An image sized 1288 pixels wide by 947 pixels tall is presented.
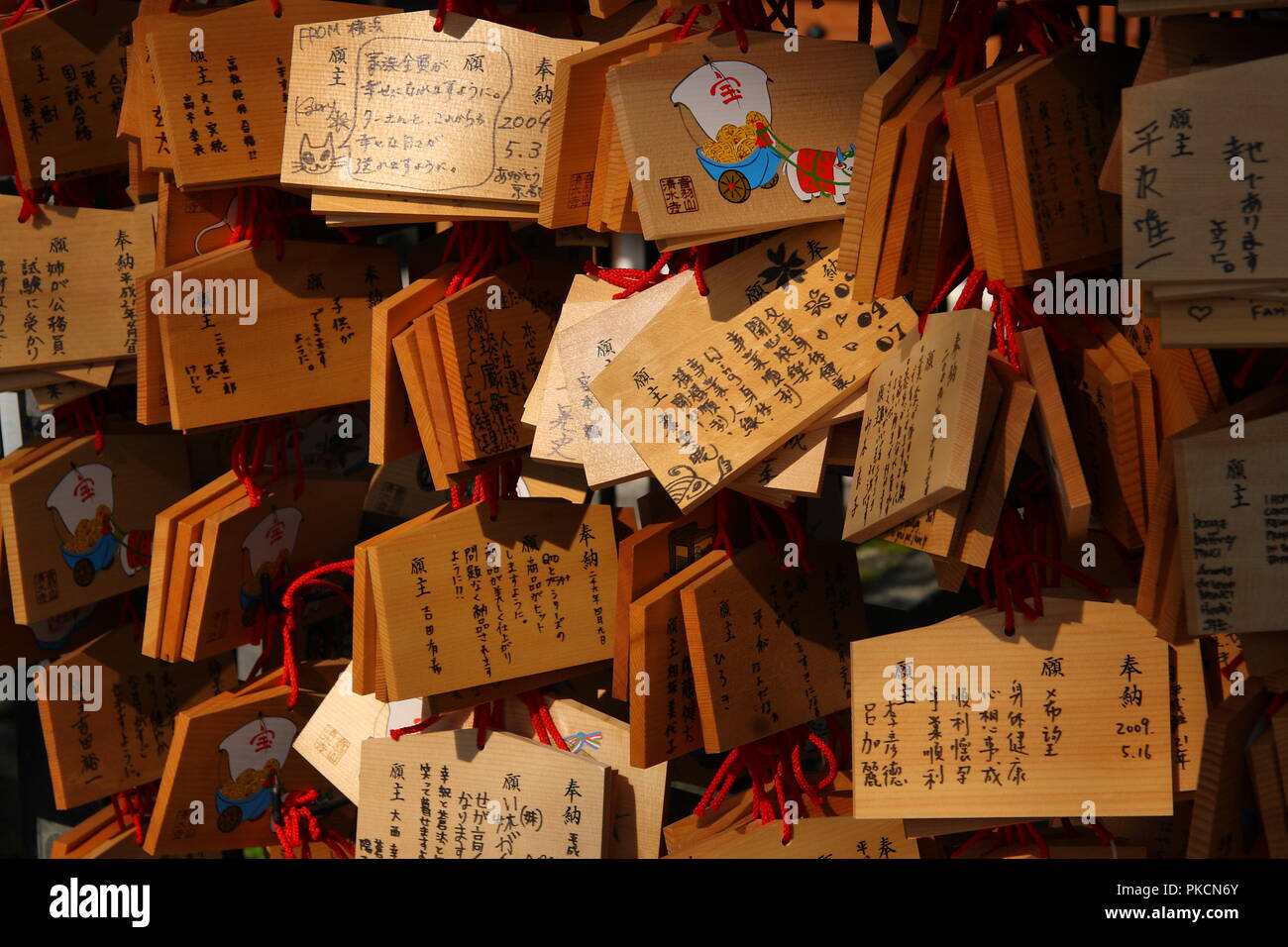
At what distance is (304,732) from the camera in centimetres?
205

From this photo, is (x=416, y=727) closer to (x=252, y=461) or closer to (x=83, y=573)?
(x=252, y=461)

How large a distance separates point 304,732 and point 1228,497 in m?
1.41

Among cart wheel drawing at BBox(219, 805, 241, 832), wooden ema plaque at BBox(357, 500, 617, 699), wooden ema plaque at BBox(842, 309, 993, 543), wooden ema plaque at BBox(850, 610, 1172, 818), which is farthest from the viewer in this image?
cart wheel drawing at BBox(219, 805, 241, 832)

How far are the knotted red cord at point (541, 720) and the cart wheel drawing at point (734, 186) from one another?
30.5 inches

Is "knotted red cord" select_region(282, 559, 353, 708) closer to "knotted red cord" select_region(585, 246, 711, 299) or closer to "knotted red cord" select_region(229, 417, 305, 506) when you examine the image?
"knotted red cord" select_region(229, 417, 305, 506)

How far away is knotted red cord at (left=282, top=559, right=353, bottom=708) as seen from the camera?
82.2 inches

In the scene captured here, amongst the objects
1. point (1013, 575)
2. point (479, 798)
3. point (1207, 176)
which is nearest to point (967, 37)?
point (1207, 176)

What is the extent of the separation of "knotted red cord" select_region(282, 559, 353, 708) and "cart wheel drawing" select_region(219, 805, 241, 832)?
0.65 feet

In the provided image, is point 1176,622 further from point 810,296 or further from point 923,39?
point 923,39

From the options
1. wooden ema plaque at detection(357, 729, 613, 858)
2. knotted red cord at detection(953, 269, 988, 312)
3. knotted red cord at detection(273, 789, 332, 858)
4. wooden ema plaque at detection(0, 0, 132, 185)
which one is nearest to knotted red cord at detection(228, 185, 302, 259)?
wooden ema plaque at detection(0, 0, 132, 185)

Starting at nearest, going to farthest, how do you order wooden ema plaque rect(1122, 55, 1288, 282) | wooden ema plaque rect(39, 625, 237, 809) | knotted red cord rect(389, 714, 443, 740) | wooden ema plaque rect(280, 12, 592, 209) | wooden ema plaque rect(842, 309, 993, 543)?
wooden ema plaque rect(1122, 55, 1288, 282) < wooden ema plaque rect(842, 309, 993, 543) < wooden ema plaque rect(280, 12, 592, 209) < knotted red cord rect(389, 714, 443, 740) < wooden ema plaque rect(39, 625, 237, 809)

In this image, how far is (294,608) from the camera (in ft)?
7.16

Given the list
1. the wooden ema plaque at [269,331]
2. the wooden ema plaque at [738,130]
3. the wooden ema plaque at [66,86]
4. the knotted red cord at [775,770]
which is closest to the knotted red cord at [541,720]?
the knotted red cord at [775,770]

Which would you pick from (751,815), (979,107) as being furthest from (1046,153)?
(751,815)
